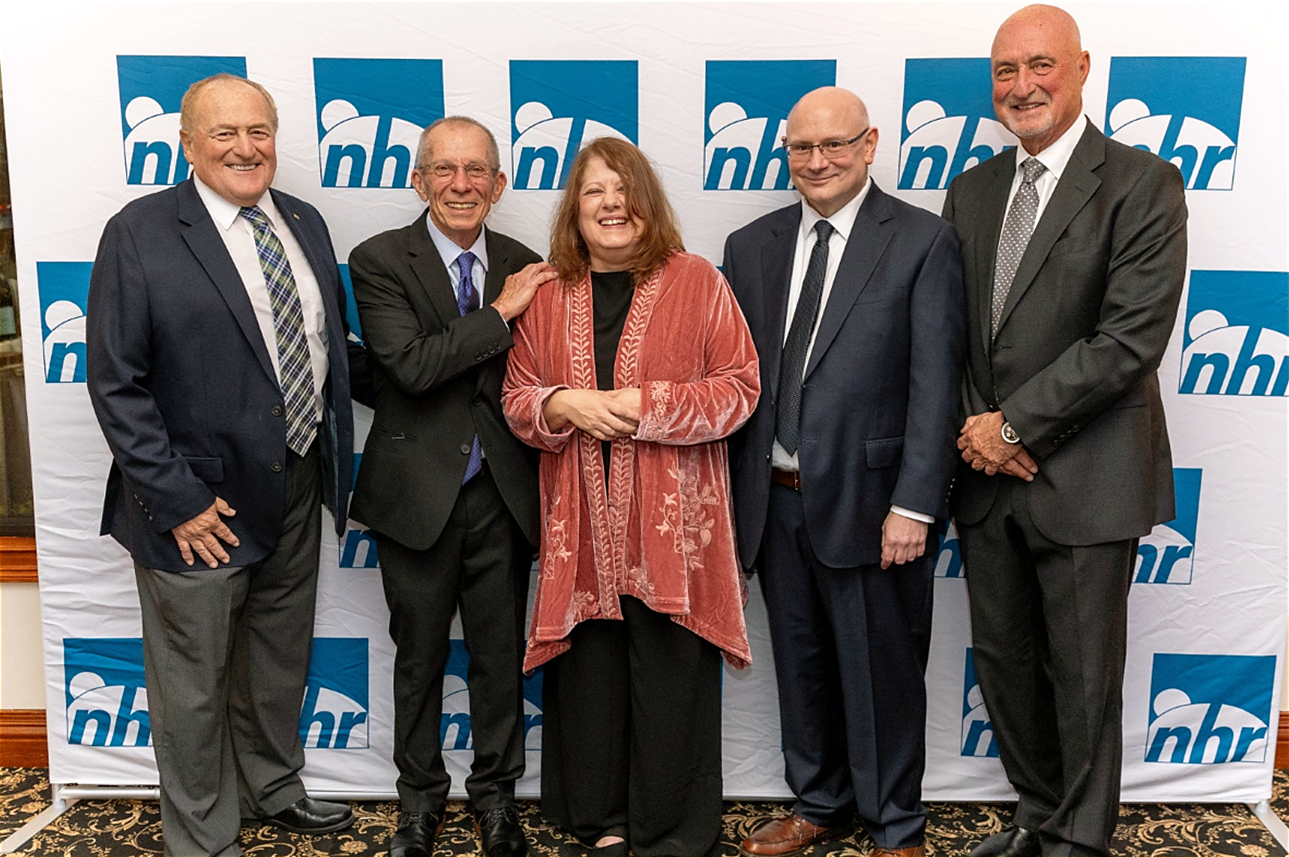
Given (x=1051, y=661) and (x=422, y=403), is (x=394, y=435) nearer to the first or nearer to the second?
(x=422, y=403)

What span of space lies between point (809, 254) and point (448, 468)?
1.01 m

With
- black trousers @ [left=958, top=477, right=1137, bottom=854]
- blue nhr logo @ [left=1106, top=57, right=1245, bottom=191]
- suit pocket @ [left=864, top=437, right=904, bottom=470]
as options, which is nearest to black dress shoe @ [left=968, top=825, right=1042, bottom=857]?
black trousers @ [left=958, top=477, right=1137, bottom=854]

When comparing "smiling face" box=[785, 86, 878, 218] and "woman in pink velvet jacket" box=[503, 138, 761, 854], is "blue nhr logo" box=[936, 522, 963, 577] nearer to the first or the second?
"woman in pink velvet jacket" box=[503, 138, 761, 854]

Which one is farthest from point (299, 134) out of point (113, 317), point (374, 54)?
Answer: point (113, 317)

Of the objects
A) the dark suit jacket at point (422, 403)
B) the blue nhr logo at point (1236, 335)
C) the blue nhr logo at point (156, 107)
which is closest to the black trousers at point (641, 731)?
the dark suit jacket at point (422, 403)

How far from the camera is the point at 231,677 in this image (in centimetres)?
282

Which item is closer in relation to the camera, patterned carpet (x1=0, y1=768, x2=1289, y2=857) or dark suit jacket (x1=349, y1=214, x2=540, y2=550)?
dark suit jacket (x1=349, y1=214, x2=540, y2=550)

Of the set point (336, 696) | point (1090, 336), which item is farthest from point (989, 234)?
point (336, 696)

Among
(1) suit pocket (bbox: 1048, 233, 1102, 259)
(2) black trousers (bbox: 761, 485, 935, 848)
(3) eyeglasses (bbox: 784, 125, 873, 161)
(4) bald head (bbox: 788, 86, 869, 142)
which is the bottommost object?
(2) black trousers (bbox: 761, 485, 935, 848)

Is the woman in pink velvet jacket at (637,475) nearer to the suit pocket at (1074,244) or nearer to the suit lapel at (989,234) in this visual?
the suit lapel at (989,234)

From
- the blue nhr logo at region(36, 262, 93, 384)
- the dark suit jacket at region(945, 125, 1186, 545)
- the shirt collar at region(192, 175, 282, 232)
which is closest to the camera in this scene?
the dark suit jacket at region(945, 125, 1186, 545)

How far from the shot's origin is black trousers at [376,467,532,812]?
2.61 metres

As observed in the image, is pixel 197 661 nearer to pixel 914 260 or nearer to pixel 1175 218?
pixel 914 260

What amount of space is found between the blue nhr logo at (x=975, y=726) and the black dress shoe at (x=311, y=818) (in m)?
1.76
